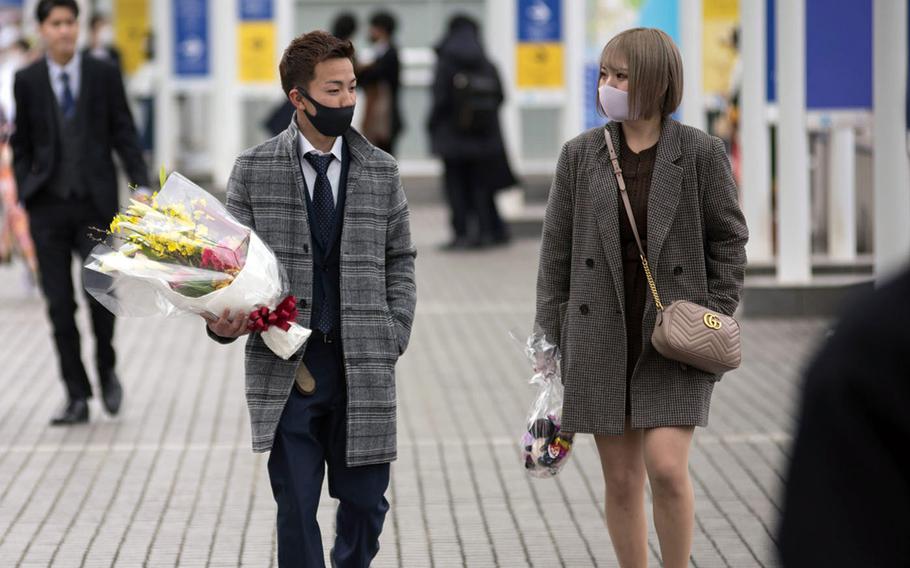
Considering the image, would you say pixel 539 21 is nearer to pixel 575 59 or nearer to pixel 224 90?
pixel 575 59

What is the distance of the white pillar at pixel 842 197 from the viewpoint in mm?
12906

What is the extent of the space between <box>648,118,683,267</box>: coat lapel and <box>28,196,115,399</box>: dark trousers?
3.83m

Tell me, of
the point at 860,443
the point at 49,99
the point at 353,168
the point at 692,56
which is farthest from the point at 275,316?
the point at 692,56

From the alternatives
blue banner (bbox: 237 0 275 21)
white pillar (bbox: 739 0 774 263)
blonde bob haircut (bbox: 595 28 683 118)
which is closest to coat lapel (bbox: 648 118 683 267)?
blonde bob haircut (bbox: 595 28 683 118)

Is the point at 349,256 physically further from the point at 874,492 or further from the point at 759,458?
the point at 759,458

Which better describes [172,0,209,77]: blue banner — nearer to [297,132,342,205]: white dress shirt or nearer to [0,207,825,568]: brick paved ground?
[0,207,825,568]: brick paved ground

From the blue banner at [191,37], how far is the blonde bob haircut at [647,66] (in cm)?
1696

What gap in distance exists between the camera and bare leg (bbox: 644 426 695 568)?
14.6 ft

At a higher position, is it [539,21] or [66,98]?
[539,21]

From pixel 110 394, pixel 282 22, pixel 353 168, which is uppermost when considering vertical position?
pixel 282 22

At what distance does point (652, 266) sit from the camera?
445 centimetres

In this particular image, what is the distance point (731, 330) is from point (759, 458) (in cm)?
286

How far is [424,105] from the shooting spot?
2253 cm

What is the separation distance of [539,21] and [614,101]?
13.5 meters
